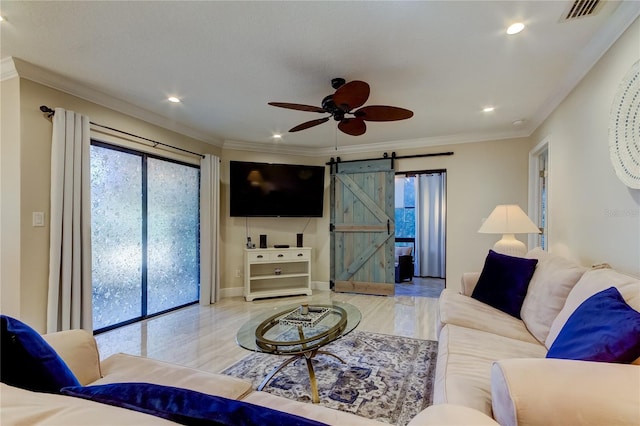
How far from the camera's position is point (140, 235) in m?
3.65

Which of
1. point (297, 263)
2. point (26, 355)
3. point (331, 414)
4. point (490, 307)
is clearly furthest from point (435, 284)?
point (26, 355)

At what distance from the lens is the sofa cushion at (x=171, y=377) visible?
4.17ft

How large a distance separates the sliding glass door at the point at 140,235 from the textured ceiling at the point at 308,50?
0.73 m

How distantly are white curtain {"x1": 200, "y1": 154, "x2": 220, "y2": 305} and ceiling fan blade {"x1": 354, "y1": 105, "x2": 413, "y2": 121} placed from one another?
2.62 m

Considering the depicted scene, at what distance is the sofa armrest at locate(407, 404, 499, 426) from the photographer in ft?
2.23

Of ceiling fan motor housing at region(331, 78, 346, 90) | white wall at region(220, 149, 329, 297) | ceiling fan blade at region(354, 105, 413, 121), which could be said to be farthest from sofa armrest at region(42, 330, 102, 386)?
white wall at region(220, 149, 329, 297)

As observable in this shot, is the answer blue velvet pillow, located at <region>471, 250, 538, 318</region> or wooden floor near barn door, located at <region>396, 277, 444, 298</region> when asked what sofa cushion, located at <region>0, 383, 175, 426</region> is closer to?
blue velvet pillow, located at <region>471, 250, 538, 318</region>

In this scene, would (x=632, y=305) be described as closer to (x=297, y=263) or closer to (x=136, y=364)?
(x=136, y=364)

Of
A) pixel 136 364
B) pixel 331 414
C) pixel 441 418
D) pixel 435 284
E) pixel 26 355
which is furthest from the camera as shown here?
pixel 435 284

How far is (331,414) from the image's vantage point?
1.07 m

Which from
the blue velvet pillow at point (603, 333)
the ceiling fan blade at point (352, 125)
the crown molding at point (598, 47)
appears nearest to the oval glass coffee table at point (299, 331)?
the blue velvet pillow at point (603, 333)

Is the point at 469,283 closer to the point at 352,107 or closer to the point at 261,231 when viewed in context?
the point at 352,107

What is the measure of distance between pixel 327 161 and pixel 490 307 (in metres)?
3.62

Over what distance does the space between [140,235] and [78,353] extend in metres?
2.55
